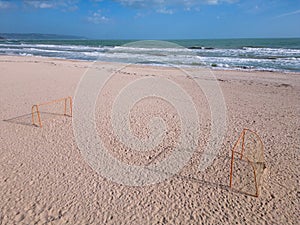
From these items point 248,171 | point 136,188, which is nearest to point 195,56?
point 248,171

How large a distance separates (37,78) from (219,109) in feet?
38.2

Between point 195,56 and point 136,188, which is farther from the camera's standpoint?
point 195,56

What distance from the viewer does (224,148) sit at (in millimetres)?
5973

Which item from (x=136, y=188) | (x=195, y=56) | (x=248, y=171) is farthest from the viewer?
(x=195, y=56)

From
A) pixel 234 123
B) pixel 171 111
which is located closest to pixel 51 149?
pixel 171 111

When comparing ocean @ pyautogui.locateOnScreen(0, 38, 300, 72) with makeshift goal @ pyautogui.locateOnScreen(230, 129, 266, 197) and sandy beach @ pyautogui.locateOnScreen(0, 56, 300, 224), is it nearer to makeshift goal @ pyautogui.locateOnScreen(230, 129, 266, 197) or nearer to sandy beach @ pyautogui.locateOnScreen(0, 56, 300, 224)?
sandy beach @ pyautogui.locateOnScreen(0, 56, 300, 224)

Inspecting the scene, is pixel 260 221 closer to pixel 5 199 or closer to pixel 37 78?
pixel 5 199

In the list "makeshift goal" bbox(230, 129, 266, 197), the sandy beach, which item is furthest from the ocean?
"makeshift goal" bbox(230, 129, 266, 197)

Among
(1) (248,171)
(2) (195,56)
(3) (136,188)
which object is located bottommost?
(3) (136,188)

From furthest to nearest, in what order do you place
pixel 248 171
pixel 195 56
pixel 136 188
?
pixel 195 56 → pixel 248 171 → pixel 136 188

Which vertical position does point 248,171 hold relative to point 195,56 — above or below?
below

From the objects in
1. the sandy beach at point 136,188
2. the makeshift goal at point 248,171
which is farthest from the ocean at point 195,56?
the makeshift goal at point 248,171

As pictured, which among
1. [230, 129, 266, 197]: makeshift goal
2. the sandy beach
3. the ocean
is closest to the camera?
the sandy beach

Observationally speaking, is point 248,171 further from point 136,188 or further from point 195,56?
point 195,56
